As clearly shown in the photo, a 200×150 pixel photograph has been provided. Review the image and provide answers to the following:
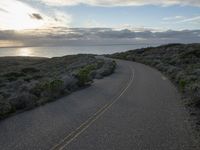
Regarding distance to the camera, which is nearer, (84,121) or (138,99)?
(84,121)

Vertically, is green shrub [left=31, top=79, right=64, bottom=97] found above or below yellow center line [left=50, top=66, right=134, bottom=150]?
above

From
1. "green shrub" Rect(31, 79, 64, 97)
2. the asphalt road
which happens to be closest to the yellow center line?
Result: the asphalt road

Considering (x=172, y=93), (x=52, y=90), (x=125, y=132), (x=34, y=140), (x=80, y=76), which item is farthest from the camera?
(x=80, y=76)

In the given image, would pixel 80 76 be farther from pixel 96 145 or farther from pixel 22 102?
pixel 96 145

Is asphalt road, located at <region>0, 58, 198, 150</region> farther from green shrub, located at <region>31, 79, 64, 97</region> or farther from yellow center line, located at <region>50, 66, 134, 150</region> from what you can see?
green shrub, located at <region>31, 79, 64, 97</region>

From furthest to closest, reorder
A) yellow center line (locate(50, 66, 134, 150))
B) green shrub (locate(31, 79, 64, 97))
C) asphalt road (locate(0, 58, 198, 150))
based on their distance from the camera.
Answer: green shrub (locate(31, 79, 64, 97)), asphalt road (locate(0, 58, 198, 150)), yellow center line (locate(50, 66, 134, 150))

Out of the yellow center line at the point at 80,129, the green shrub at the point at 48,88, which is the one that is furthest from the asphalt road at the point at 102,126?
the green shrub at the point at 48,88

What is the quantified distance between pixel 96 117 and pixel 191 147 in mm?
4539

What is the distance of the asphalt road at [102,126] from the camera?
833cm

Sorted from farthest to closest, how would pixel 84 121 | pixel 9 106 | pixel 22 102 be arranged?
pixel 22 102, pixel 9 106, pixel 84 121

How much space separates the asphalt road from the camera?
8328mm

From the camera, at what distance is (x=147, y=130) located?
9.77m

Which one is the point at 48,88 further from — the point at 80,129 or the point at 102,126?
the point at 80,129

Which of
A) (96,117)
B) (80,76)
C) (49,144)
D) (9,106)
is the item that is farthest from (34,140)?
(80,76)
